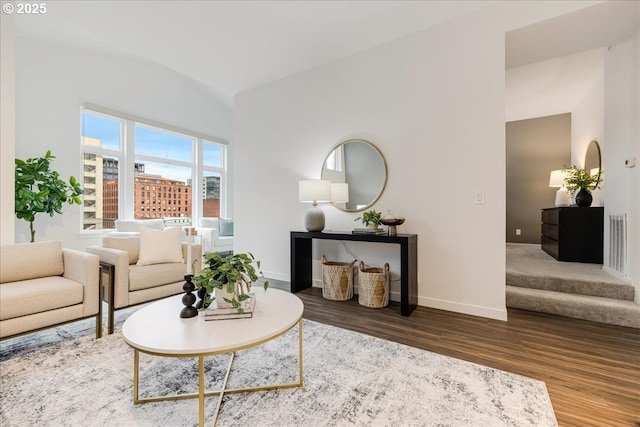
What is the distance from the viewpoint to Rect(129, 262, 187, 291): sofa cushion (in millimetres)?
2438

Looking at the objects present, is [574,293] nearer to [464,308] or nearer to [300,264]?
[464,308]

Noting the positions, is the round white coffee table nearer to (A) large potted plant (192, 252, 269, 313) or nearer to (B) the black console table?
(A) large potted plant (192, 252, 269, 313)

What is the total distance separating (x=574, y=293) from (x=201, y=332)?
3359 millimetres

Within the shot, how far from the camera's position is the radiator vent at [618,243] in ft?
9.09

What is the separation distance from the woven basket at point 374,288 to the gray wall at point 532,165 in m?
4.40

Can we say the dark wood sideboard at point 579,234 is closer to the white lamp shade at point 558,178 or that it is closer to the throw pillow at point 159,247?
the white lamp shade at point 558,178

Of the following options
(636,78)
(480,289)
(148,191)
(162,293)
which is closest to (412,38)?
(636,78)

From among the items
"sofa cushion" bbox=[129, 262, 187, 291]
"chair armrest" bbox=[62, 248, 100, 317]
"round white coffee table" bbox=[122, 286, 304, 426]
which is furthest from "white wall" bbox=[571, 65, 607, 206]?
"chair armrest" bbox=[62, 248, 100, 317]

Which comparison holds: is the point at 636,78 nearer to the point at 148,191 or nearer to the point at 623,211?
the point at 623,211

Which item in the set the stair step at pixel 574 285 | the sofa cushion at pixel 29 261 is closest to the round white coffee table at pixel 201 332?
the sofa cushion at pixel 29 261

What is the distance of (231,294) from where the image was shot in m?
1.57

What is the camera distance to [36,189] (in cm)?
405

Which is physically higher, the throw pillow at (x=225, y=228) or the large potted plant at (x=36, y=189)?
the large potted plant at (x=36, y=189)

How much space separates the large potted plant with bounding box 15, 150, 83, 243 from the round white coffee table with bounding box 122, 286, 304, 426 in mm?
3278
